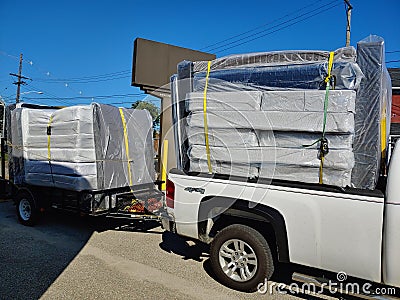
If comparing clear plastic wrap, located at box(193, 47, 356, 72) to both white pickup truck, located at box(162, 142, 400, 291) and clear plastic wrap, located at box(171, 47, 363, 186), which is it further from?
white pickup truck, located at box(162, 142, 400, 291)

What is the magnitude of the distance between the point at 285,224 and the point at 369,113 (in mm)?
1382

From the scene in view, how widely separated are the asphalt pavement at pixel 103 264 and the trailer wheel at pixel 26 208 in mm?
133

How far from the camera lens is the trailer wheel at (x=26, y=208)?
20.2ft

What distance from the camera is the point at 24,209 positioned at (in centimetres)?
644

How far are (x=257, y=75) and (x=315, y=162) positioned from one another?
3.86 ft

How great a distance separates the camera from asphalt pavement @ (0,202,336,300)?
12.2 feet

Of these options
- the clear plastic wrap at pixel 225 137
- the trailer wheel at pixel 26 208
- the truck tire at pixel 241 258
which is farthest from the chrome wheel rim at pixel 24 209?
the truck tire at pixel 241 258

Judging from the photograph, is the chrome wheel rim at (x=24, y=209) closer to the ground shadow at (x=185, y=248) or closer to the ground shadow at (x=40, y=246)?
the ground shadow at (x=40, y=246)

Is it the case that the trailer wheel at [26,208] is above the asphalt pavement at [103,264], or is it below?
above

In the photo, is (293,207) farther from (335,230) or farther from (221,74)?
(221,74)

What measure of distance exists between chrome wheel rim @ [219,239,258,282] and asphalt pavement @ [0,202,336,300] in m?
0.20

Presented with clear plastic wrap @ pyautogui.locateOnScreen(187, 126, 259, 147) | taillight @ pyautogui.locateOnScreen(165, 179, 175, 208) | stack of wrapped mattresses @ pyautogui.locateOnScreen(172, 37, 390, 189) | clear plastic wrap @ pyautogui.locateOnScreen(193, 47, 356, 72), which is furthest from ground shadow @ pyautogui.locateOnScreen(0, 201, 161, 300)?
clear plastic wrap @ pyautogui.locateOnScreen(193, 47, 356, 72)

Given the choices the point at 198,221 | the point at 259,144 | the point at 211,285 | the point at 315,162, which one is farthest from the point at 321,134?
the point at 211,285

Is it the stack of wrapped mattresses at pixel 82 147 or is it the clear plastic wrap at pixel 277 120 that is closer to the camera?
the clear plastic wrap at pixel 277 120
